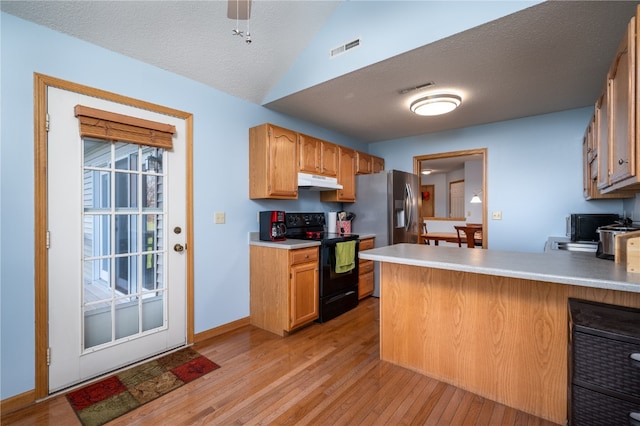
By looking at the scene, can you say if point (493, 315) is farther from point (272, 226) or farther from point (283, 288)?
point (272, 226)

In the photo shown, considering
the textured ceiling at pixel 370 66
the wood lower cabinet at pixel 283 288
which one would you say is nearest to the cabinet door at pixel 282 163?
the textured ceiling at pixel 370 66

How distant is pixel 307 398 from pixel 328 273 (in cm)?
138

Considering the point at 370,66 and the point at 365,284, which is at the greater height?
the point at 370,66

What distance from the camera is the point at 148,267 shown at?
242cm

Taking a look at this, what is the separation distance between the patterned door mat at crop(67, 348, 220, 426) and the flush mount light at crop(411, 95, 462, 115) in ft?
9.77

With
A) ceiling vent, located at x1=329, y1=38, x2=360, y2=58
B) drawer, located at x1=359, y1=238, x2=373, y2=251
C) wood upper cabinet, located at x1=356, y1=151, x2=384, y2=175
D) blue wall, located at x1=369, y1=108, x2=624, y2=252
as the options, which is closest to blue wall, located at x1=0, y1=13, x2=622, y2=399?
blue wall, located at x1=369, y1=108, x2=624, y2=252

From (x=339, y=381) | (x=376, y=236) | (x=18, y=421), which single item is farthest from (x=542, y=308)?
(x=18, y=421)

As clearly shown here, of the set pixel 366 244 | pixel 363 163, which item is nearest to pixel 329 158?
pixel 363 163

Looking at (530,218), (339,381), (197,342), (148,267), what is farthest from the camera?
(530,218)

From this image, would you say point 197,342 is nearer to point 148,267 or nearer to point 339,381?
point 148,267

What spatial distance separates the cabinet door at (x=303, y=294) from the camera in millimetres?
2752

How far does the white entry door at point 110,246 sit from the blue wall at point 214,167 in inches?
5.0

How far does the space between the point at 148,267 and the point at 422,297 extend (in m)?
2.22

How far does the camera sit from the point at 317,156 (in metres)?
3.59
